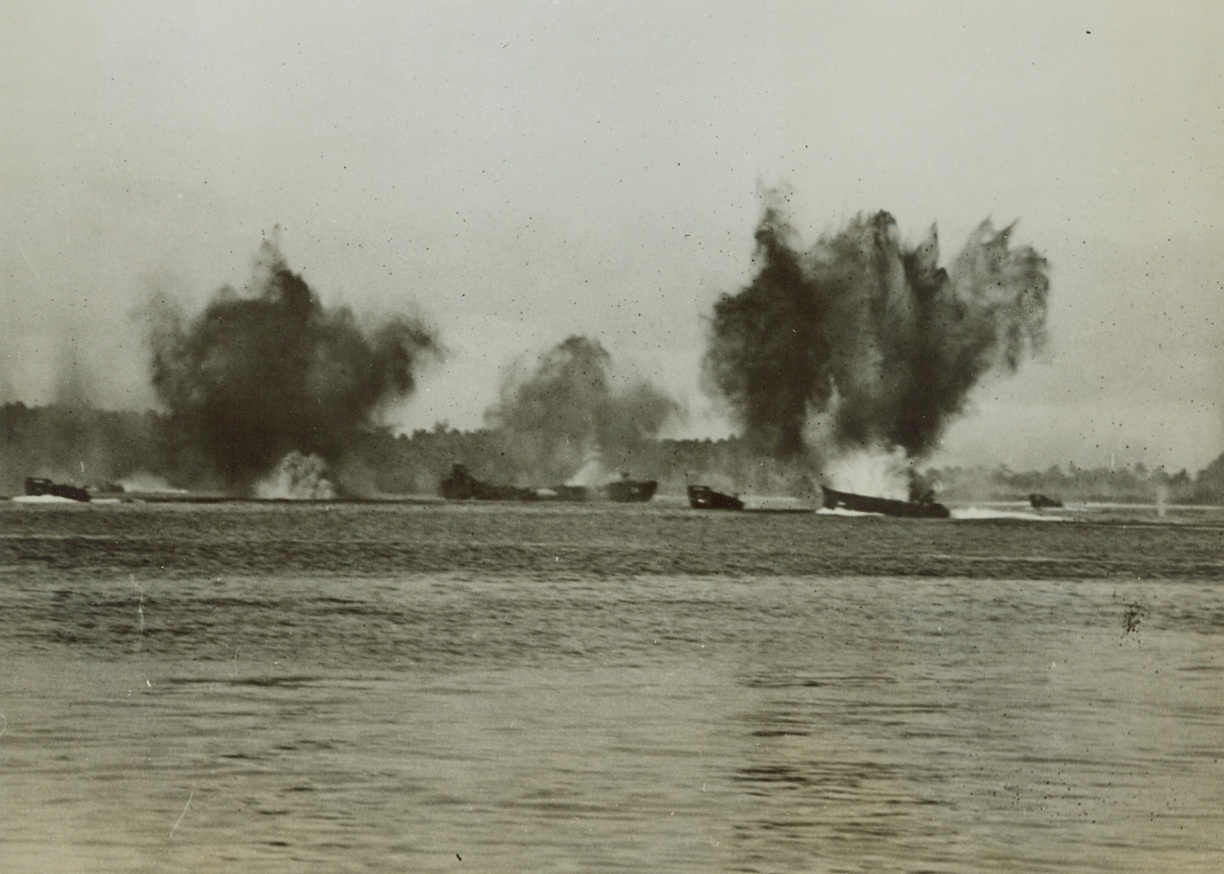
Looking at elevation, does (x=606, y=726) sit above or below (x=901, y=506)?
below

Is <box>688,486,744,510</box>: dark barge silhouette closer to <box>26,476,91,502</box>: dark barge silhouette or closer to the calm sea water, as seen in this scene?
<box>26,476,91,502</box>: dark barge silhouette

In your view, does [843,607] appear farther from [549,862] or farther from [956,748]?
[549,862]

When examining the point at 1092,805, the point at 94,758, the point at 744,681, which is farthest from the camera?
the point at 744,681

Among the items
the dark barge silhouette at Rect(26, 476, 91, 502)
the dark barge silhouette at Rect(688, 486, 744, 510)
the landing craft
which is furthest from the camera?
the dark barge silhouette at Rect(688, 486, 744, 510)

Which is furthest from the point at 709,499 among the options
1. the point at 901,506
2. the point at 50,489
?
the point at 50,489

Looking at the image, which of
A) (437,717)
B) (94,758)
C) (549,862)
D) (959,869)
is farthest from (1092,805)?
(94,758)

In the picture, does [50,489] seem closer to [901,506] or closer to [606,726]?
[901,506]

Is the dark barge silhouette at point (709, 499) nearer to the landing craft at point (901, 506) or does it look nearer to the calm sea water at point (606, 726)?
the landing craft at point (901, 506)

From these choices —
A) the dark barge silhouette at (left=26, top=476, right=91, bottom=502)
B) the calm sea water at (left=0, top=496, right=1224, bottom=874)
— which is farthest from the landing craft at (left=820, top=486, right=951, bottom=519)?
the dark barge silhouette at (left=26, top=476, right=91, bottom=502)
